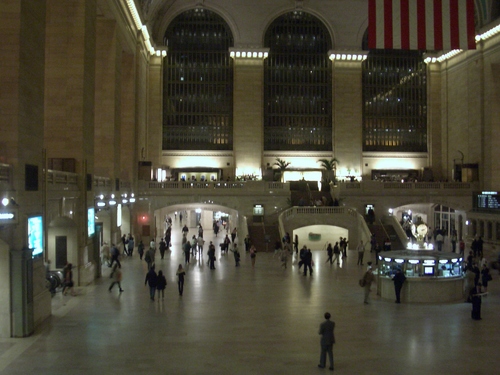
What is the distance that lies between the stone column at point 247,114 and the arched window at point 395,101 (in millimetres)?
8580

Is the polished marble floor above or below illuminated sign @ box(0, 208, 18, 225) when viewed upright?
below

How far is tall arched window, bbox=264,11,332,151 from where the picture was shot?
42500mm

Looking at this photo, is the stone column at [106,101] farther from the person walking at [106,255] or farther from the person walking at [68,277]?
the person walking at [68,277]

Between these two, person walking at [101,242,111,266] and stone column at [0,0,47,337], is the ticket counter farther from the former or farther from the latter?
person walking at [101,242,111,266]

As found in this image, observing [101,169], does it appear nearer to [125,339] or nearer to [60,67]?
[60,67]

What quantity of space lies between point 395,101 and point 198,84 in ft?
51.9

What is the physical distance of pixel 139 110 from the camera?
113ft

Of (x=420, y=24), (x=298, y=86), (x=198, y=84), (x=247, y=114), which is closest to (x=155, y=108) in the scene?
(x=198, y=84)

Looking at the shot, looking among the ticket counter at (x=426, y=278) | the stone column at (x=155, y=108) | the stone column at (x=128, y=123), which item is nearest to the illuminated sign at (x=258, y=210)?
the stone column at (x=128, y=123)

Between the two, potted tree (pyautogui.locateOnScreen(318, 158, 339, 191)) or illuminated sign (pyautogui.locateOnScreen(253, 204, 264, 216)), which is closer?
illuminated sign (pyautogui.locateOnScreen(253, 204, 264, 216))

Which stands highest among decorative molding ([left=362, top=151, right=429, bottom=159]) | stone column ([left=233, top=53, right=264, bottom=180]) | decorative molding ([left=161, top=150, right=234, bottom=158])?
stone column ([left=233, top=53, right=264, bottom=180])

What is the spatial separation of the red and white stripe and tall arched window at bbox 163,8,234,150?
21.2 metres

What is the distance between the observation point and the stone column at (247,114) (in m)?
41.3

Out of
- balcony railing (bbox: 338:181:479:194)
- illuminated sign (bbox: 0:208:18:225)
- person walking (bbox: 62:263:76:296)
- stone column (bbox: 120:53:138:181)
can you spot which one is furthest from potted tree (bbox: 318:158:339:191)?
illuminated sign (bbox: 0:208:18:225)
